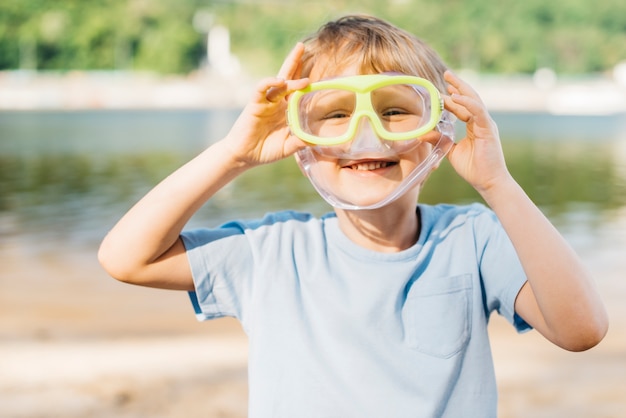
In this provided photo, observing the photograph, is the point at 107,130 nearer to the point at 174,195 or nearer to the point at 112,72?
the point at 174,195

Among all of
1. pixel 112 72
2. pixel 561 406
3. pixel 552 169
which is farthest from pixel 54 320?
pixel 112 72

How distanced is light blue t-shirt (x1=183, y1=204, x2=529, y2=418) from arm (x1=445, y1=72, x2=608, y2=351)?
84 mm

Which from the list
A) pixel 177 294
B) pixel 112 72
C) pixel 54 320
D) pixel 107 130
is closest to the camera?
pixel 54 320

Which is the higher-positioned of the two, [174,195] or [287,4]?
[287,4]

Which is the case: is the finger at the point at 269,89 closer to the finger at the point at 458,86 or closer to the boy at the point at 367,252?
the boy at the point at 367,252

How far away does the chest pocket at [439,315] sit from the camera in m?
1.70

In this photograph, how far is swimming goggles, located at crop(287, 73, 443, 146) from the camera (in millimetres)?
1662

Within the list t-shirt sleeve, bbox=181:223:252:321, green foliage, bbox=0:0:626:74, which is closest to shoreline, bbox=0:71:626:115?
green foliage, bbox=0:0:626:74

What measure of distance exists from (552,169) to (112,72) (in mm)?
49240

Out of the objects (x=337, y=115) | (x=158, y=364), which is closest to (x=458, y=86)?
(x=337, y=115)

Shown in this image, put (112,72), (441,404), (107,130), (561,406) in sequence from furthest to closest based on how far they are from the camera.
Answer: (112,72) < (107,130) < (561,406) < (441,404)

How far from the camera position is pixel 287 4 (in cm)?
7350

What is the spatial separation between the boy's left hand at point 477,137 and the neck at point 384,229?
0.19 m

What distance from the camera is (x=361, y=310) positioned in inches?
67.1
